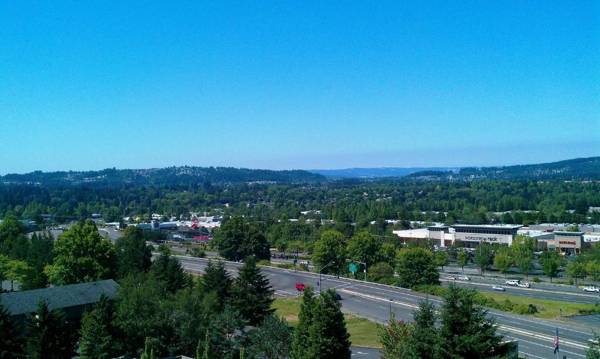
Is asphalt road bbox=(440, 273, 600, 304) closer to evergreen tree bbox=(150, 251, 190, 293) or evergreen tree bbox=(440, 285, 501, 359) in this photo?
evergreen tree bbox=(150, 251, 190, 293)

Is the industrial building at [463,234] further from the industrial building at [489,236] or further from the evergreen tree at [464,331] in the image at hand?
the evergreen tree at [464,331]

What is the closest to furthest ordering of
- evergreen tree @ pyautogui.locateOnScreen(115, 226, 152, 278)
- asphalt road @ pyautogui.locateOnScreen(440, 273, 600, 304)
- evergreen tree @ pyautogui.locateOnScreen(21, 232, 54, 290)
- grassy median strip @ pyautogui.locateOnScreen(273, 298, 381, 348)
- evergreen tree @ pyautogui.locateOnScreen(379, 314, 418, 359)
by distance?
1. evergreen tree @ pyautogui.locateOnScreen(379, 314, 418, 359)
2. grassy median strip @ pyautogui.locateOnScreen(273, 298, 381, 348)
3. evergreen tree @ pyautogui.locateOnScreen(21, 232, 54, 290)
4. evergreen tree @ pyautogui.locateOnScreen(115, 226, 152, 278)
5. asphalt road @ pyautogui.locateOnScreen(440, 273, 600, 304)

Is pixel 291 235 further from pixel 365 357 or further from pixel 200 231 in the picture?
pixel 365 357

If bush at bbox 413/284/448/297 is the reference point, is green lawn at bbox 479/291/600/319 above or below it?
below

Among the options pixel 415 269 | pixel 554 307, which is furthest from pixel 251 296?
pixel 554 307

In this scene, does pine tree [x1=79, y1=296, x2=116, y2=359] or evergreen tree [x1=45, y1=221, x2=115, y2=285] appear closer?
pine tree [x1=79, y1=296, x2=116, y2=359]

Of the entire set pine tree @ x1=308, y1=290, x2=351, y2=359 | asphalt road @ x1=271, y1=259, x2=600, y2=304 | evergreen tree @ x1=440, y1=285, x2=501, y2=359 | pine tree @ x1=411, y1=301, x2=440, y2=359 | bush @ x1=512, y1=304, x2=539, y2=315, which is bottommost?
asphalt road @ x1=271, y1=259, x2=600, y2=304

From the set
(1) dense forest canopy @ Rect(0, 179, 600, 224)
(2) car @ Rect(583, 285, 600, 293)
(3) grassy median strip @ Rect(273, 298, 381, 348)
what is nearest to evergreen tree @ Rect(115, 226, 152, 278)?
(3) grassy median strip @ Rect(273, 298, 381, 348)
